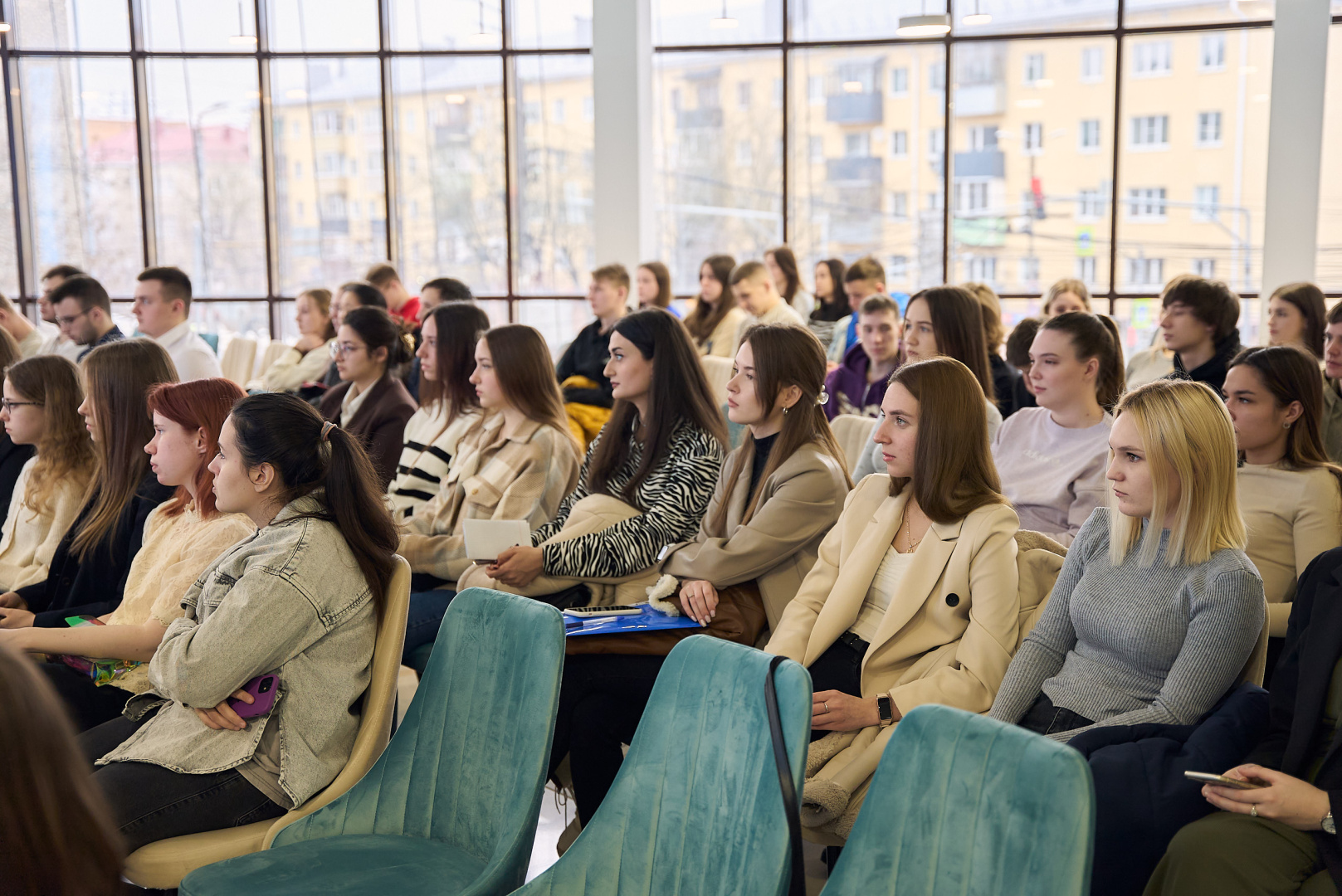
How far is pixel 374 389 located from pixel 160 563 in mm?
1906

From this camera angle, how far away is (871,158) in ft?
31.3

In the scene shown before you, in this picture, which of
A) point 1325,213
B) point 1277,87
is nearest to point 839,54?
point 1277,87

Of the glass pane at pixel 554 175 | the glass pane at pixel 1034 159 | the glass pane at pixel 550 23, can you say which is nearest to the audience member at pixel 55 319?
the glass pane at pixel 554 175

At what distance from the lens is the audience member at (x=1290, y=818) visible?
1756 millimetres

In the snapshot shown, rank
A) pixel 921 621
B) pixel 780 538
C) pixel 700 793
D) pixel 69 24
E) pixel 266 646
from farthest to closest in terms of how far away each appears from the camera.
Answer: pixel 69 24, pixel 780 538, pixel 921 621, pixel 266 646, pixel 700 793

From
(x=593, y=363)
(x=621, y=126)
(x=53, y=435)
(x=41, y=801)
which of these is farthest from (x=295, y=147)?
(x=41, y=801)

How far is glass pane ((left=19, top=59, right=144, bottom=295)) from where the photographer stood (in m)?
9.70

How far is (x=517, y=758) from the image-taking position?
6.49 feet

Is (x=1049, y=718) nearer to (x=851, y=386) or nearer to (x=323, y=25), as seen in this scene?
(x=851, y=386)

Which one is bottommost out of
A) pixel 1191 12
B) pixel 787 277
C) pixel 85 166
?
pixel 787 277

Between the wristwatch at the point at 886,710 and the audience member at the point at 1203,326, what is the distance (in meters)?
2.37

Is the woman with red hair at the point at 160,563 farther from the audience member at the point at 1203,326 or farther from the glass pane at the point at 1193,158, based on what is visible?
the glass pane at the point at 1193,158

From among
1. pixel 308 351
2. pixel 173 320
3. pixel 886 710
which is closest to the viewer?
pixel 886 710

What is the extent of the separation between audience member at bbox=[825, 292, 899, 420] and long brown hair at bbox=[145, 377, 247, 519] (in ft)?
8.95
